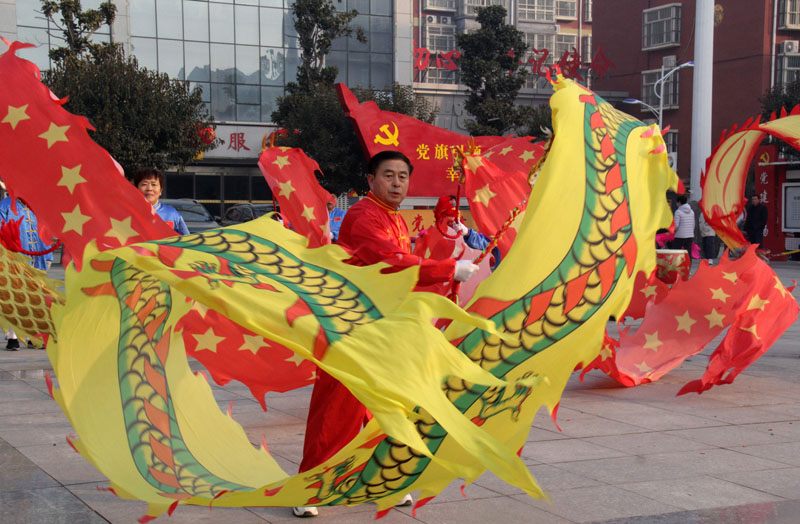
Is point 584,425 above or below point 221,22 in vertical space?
below

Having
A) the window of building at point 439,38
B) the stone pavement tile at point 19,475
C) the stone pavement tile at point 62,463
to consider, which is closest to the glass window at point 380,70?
the window of building at point 439,38

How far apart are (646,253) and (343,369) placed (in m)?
1.59

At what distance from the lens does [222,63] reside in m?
29.3

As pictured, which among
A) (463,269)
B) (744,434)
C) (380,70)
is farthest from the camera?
(380,70)

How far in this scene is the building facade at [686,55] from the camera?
104ft

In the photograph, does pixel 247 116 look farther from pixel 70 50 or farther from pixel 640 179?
pixel 640 179

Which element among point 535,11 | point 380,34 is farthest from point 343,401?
point 535,11

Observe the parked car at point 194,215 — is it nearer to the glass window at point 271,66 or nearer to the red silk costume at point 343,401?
the glass window at point 271,66

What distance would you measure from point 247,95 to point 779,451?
27015 millimetres

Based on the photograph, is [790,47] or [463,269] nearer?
[463,269]

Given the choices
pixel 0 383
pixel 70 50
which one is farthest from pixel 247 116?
pixel 0 383

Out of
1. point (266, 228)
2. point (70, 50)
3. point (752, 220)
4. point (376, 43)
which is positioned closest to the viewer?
point (266, 228)

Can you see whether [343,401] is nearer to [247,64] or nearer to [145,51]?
[145,51]

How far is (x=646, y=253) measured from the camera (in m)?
3.33
